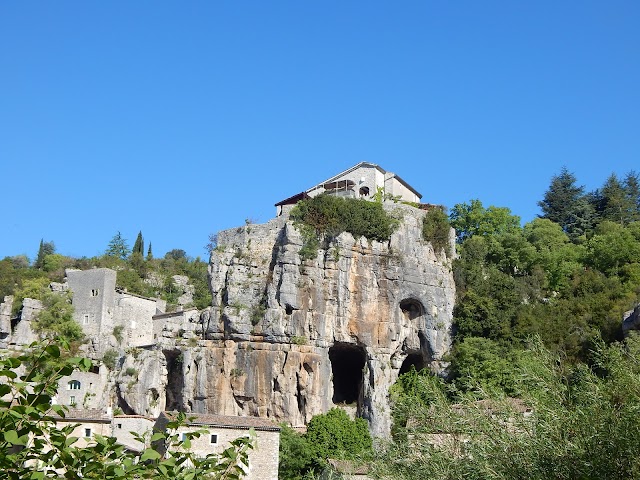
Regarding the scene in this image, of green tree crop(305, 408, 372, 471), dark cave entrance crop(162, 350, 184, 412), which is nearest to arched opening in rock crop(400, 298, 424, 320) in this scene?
green tree crop(305, 408, 372, 471)

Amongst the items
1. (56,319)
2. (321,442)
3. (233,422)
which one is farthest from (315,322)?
(56,319)

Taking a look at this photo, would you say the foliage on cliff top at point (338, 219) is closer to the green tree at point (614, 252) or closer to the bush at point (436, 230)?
the bush at point (436, 230)

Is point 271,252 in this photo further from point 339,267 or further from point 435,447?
point 435,447

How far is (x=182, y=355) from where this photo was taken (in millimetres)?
48969

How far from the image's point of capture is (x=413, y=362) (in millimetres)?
51125

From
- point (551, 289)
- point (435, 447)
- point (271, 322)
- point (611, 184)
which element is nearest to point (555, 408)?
point (435, 447)

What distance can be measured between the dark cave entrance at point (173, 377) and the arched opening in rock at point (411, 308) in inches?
476

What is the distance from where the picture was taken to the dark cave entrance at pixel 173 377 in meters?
49.9

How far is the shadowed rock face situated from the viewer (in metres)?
46.9

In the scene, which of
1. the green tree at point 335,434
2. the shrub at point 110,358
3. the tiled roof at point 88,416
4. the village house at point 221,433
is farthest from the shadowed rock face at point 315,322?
the shrub at point 110,358

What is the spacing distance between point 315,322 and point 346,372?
5743 mm

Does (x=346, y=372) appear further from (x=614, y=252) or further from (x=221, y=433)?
(x=614, y=252)

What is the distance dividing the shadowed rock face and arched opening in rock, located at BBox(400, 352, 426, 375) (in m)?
0.14

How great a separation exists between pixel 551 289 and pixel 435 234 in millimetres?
7847
